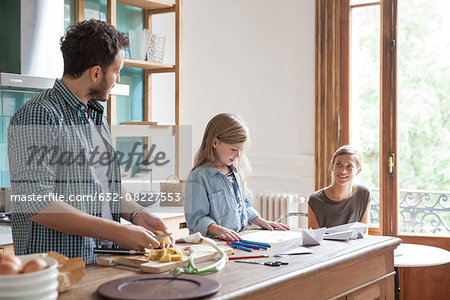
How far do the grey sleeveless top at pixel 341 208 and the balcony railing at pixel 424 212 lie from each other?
991mm

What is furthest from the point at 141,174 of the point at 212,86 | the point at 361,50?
the point at 361,50

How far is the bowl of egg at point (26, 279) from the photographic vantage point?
1.17 meters

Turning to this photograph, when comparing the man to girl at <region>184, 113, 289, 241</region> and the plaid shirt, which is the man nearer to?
the plaid shirt

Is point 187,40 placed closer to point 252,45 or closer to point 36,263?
point 252,45

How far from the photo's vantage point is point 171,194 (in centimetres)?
417

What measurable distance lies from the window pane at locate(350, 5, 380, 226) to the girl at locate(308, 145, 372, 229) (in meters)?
0.97

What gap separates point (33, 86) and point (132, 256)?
1.71 m

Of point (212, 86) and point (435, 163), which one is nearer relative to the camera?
point (435, 163)

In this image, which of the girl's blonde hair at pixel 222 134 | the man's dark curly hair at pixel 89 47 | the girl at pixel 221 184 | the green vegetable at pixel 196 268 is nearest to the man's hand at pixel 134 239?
the green vegetable at pixel 196 268

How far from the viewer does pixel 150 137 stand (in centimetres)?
438

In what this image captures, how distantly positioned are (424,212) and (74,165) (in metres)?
3.02

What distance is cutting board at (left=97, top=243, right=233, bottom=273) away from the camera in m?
1.59

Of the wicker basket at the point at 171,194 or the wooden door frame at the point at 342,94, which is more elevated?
the wooden door frame at the point at 342,94

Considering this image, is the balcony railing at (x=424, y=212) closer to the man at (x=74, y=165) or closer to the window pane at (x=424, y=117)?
the window pane at (x=424, y=117)
